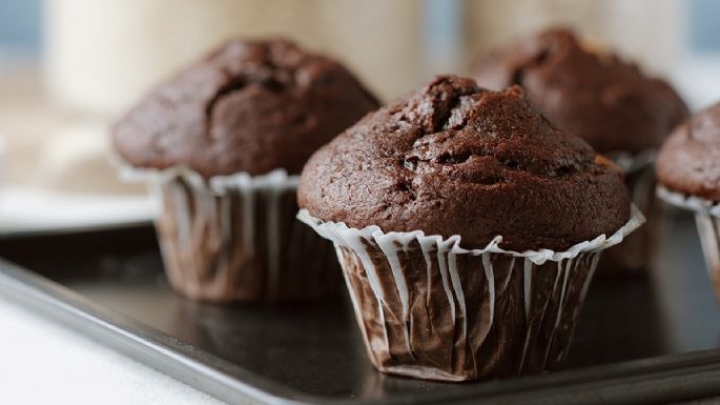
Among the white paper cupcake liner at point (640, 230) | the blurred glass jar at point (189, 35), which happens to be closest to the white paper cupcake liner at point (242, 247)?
the white paper cupcake liner at point (640, 230)

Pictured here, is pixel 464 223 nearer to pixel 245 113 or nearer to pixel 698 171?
pixel 698 171

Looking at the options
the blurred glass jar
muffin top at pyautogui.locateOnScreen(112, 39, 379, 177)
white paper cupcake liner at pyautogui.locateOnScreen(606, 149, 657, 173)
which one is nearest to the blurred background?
the blurred glass jar

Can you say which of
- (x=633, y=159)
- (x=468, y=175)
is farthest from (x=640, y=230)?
(x=468, y=175)

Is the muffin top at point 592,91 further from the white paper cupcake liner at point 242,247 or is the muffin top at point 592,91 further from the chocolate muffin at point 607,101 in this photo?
the white paper cupcake liner at point 242,247

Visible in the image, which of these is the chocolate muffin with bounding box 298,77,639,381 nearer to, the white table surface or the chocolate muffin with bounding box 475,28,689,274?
the white table surface

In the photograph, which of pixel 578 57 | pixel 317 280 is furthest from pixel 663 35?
pixel 317 280
